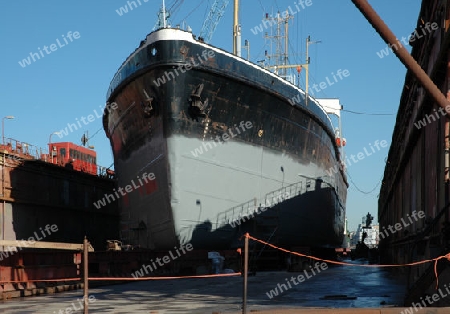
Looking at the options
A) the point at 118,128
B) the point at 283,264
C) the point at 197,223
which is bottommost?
the point at 283,264

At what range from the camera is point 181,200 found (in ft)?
59.9

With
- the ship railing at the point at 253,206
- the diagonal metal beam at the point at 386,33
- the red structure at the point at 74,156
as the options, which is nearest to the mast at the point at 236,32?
the ship railing at the point at 253,206

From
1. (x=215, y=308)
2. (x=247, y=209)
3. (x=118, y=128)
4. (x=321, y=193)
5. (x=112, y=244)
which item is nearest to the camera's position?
(x=215, y=308)

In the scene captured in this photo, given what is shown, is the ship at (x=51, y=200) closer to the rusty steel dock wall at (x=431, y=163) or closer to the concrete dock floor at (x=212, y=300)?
the concrete dock floor at (x=212, y=300)

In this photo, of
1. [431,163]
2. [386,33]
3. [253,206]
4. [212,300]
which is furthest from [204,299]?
[253,206]

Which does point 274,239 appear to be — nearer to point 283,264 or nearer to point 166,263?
point 283,264

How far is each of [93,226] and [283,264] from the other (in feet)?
52.0

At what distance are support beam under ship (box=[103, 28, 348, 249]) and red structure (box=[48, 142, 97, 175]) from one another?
16.7 metres

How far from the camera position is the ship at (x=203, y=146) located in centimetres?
1870

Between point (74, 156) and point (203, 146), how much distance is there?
2526 centimetres

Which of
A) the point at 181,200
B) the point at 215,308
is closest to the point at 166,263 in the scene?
the point at 181,200

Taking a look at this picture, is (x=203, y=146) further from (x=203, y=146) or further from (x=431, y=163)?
(x=431, y=163)

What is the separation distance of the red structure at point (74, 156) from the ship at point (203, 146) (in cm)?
1671

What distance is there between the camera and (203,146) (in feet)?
63.0
